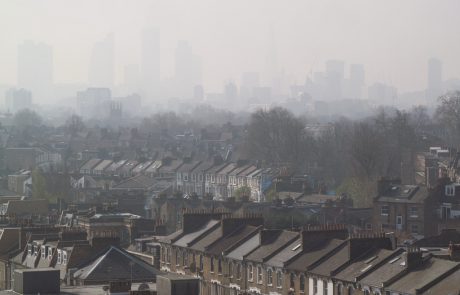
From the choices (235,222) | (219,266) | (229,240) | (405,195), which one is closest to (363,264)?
(219,266)

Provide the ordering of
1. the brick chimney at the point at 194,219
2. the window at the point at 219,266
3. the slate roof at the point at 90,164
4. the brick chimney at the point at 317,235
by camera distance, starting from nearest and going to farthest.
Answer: the brick chimney at the point at 317,235 < the window at the point at 219,266 < the brick chimney at the point at 194,219 < the slate roof at the point at 90,164

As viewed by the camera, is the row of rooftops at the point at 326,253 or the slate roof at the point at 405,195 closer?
the row of rooftops at the point at 326,253

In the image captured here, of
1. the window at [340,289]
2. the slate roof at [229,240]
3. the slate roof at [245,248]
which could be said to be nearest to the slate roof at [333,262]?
the window at [340,289]

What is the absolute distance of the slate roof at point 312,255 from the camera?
43.7 meters

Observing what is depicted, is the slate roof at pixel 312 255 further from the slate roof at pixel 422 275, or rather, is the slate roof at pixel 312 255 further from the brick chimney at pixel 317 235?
the slate roof at pixel 422 275

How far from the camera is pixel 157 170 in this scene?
12225 centimetres

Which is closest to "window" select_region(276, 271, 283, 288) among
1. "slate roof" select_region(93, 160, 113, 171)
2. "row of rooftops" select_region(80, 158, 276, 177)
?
"row of rooftops" select_region(80, 158, 276, 177)

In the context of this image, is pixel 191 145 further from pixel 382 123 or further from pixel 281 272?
pixel 281 272

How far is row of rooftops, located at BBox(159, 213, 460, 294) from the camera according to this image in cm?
3862

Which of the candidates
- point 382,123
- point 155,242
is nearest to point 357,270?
point 155,242

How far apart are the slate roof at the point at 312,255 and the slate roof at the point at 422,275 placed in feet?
16.7

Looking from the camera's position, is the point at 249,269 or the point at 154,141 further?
the point at 154,141

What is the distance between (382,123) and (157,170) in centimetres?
2519

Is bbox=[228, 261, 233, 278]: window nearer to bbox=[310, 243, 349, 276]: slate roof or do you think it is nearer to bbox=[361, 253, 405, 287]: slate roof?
bbox=[310, 243, 349, 276]: slate roof
